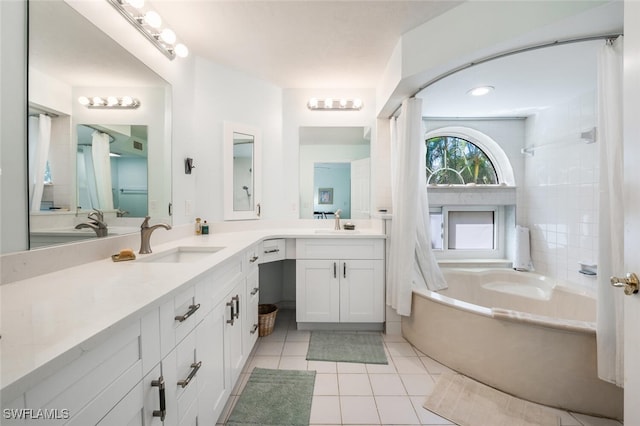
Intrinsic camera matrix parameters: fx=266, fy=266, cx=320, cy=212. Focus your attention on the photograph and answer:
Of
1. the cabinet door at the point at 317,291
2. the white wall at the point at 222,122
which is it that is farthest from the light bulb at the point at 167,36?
the cabinet door at the point at 317,291

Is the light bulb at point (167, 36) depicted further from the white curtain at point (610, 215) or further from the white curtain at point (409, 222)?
the white curtain at point (610, 215)

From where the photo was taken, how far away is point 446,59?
1.72 metres

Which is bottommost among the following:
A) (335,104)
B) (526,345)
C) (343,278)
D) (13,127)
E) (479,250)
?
(526,345)

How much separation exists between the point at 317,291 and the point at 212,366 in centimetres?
125

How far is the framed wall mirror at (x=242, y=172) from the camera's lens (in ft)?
8.35

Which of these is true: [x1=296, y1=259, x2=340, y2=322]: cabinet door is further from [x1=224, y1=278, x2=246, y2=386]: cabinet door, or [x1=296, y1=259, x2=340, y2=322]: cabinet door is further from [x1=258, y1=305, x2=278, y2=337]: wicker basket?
[x1=224, y1=278, x2=246, y2=386]: cabinet door

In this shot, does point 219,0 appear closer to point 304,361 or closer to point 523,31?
point 523,31

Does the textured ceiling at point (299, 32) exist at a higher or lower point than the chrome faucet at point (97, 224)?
higher


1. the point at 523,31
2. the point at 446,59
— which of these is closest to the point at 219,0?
the point at 446,59

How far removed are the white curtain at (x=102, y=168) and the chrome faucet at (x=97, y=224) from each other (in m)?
0.05

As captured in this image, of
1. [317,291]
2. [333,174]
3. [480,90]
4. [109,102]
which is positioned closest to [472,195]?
[480,90]

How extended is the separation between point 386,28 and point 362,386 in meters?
2.45

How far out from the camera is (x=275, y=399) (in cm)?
158

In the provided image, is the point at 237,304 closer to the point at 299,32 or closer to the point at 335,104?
the point at 299,32
